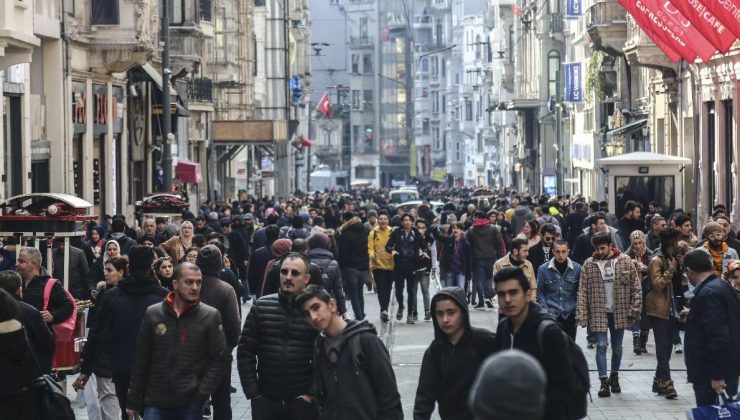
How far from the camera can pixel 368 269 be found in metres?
22.5

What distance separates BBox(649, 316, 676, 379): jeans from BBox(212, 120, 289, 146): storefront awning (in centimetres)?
3955

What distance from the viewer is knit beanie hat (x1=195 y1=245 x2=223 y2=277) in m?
12.2

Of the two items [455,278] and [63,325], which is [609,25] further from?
[63,325]

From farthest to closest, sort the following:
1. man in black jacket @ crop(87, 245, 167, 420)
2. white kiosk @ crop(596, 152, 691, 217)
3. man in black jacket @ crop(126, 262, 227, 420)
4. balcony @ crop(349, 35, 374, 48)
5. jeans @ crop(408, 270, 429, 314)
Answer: balcony @ crop(349, 35, 374, 48) → white kiosk @ crop(596, 152, 691, 217) → jeans @ crop(408, 270, 429, 314) → man in black jacket @ crop(87, 245, 167, 420) → man in black jacket @ crop(126, 262, 227, 420)

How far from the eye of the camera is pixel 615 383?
51.2 feet

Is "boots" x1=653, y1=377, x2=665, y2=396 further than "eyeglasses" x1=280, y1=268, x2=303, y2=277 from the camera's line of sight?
Yes

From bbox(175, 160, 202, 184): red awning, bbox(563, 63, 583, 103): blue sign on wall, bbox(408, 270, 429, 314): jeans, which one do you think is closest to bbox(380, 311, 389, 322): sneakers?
bbox(408, 270, 429, 314): jeans

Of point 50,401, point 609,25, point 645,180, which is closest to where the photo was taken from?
point 50,401

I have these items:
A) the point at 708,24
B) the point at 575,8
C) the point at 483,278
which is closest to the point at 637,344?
the point at 483,278

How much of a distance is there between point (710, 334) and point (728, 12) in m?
14.2

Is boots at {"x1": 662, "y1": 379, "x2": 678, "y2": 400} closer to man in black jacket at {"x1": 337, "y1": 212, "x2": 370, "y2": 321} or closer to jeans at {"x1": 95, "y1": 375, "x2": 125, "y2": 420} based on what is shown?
jeans at {"x1": 95, "y1": 375, "x2": 125, "y2": 420}

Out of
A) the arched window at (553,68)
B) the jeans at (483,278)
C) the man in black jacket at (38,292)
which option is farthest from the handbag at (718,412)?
the arched window at (553,68)

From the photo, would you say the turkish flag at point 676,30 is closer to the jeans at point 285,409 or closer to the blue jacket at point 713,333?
the blue jacket at point 713,333

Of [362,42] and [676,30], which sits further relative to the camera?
[362,42]
